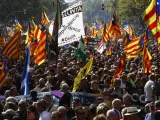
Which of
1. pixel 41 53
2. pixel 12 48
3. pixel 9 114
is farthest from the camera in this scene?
pixel 12 48

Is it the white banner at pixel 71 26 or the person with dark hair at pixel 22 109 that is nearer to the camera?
the person with dark hair at pixel 22 109

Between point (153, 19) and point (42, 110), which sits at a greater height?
point (153, 19)

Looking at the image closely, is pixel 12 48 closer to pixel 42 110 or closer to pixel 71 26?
pixel 71 26

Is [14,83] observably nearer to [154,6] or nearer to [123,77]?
[123,77]

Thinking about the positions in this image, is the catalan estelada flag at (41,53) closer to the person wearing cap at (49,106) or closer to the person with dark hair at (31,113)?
the person wearing cap at (49,106)

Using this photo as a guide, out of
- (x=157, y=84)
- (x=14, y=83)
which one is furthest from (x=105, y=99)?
(x=14, y=83)

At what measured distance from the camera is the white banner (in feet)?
58.4

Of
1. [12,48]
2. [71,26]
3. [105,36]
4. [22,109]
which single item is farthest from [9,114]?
[105,36]

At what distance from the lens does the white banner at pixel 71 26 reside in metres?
17.8

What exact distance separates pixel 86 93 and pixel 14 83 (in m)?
3.79

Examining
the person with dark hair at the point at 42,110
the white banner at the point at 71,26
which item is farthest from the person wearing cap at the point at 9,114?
the white banner at the point at 71,26

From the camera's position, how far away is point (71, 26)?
1806cm

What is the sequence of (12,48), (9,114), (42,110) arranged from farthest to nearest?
1. (12,48)
2. (42,110)
3. (9,114)

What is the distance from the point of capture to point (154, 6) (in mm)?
15398
